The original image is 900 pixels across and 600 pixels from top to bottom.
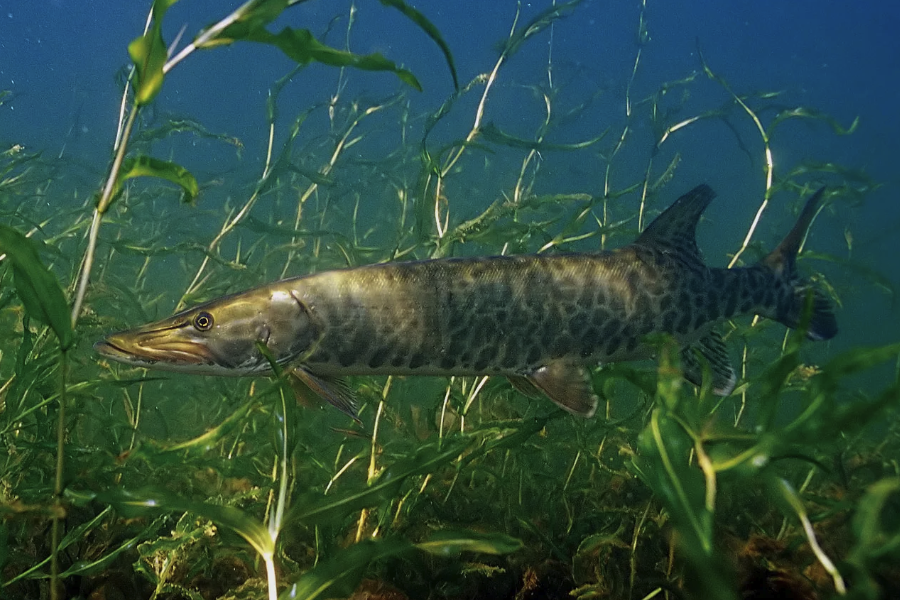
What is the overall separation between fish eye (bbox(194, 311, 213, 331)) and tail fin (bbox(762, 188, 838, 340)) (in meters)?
3.41

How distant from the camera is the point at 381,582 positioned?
2508 mm

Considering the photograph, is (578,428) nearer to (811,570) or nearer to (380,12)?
(811,570)

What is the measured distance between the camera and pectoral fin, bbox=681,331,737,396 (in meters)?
3.39

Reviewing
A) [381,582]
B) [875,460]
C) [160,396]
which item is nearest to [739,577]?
[381,582]

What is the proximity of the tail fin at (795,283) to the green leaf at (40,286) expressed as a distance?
3815mm

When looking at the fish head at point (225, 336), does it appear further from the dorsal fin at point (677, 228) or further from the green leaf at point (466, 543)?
the dorsal fin at point (677, 228)

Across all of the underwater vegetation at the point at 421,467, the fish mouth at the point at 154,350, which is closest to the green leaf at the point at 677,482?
the underwater vegetation at the point at 421,467

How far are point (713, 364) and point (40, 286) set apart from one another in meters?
3.51

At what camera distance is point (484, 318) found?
3.19m

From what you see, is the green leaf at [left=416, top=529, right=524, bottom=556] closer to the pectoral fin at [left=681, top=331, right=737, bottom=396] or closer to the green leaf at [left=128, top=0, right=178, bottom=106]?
the green leaf at [left=128, top=0, right=178, bottom=106]

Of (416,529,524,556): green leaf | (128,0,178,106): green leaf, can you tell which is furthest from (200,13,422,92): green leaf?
(416,529,524,556): green leaf

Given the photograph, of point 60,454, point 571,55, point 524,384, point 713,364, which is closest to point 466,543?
point 60,454

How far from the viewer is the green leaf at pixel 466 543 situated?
175cm

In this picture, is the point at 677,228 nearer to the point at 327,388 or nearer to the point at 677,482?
the point at 327,388
